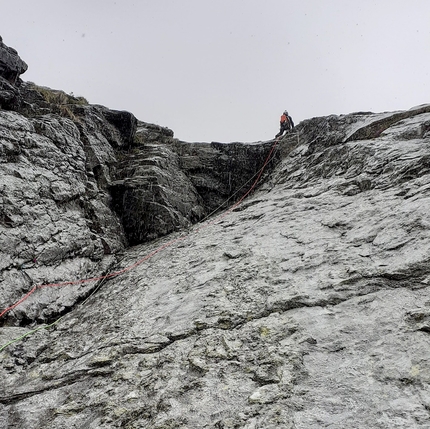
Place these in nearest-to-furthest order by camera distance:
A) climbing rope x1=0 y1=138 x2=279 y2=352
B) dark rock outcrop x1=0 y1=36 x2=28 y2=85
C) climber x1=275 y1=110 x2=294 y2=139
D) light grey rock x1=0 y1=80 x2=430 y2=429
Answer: light grey rock x1=0 y1=80 x2=430 y2=429
climbing rope x1=0 y1=138 x2=279 y2=352
dark rock outcrop x1=0 y1=36 x2=28 y2=85
climber x1=275 y1=110 x2=294 y2=139

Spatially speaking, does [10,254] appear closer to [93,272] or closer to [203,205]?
[93,272]

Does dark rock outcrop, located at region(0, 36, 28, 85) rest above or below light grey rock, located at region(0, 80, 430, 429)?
above

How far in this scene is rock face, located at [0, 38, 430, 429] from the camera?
3.71 meters

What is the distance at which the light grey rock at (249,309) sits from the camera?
3.60 meters

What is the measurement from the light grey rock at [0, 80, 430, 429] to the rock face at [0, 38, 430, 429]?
3cm

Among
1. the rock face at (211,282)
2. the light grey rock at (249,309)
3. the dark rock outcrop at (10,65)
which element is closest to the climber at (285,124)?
the rock face at (211,282)

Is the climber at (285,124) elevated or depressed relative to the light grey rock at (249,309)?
elevated

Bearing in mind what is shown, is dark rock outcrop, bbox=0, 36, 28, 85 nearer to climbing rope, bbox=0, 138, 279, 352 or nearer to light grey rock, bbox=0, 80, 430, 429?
light grey rock, bbox=0, 80, 430, 429

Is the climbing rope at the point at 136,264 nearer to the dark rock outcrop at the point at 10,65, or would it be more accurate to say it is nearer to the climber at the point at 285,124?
the climber at the point at 285,124

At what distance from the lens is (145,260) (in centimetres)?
929

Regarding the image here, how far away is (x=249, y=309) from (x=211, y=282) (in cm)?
144

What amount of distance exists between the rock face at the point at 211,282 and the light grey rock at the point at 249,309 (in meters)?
0.03

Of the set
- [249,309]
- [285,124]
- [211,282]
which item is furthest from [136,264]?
[285,124]

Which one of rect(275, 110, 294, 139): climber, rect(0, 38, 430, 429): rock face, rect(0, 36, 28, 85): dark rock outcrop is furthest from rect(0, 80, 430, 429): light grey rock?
rect(275, 110, 294, 139): climber
